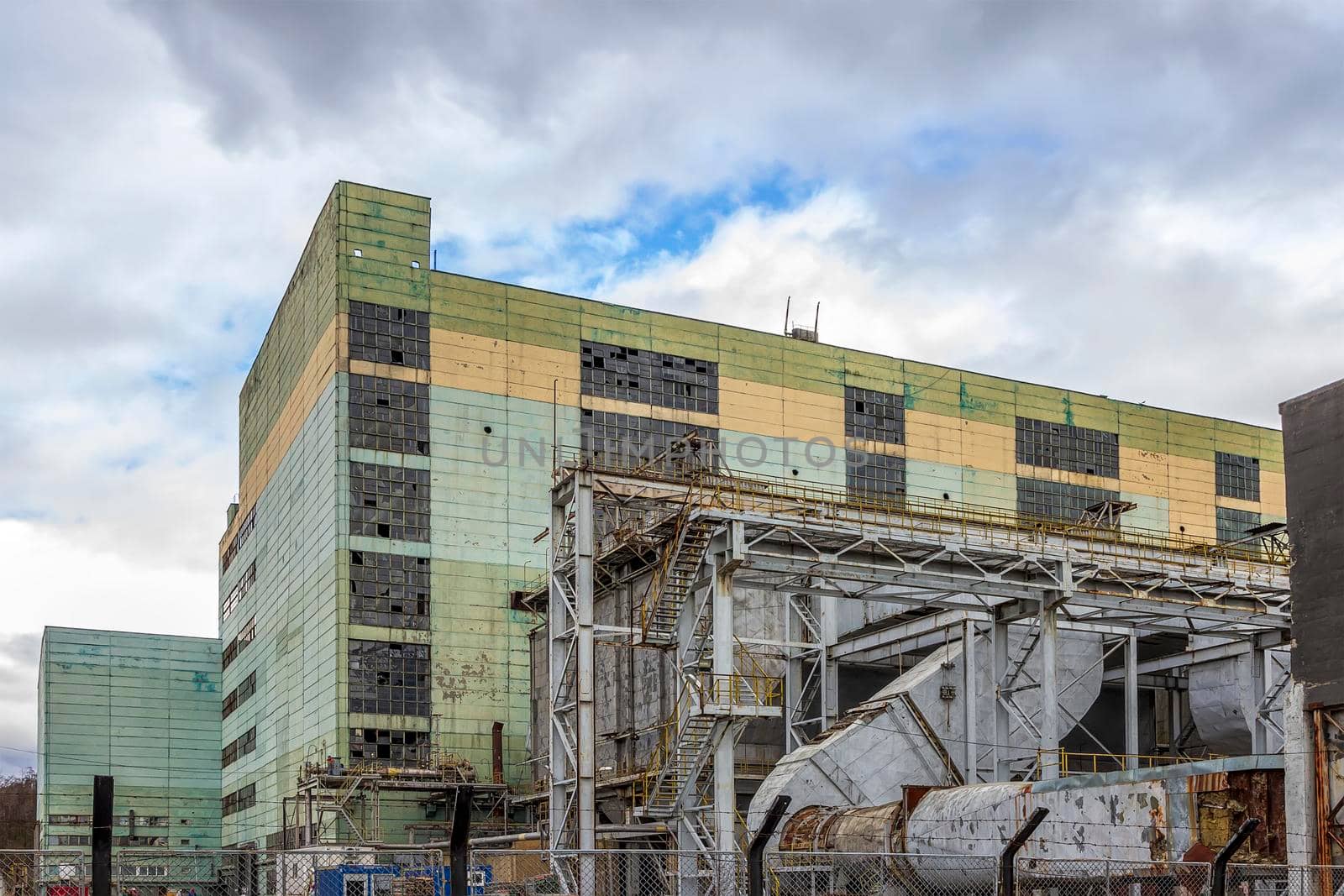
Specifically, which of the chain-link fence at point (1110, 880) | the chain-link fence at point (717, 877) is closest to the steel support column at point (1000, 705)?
the chain-link fence at point (717, 877)

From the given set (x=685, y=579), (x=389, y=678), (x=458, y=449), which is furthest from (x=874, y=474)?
(x=685, y=579)

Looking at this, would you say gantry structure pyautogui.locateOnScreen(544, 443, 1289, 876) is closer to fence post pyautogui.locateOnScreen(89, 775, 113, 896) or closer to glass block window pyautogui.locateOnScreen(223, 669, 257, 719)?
fence post pyautogui.locateOnScreen(89, 775, 113, 896)

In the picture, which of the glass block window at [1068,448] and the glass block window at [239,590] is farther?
the glass block window at [239,590]

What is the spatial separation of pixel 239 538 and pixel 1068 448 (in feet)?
Answer: 139

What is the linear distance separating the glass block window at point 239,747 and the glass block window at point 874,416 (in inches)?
1215

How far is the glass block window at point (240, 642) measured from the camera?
70.6m

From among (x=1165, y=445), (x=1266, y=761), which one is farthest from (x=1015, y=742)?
(x=1165, y=445)

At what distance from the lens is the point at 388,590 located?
53.8m

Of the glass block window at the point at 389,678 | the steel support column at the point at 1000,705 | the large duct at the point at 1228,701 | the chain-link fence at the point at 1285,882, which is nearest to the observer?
the chain-link fence at the point at 1285,882

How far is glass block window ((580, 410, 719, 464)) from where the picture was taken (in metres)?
58.2

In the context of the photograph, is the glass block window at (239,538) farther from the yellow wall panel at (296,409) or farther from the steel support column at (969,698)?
the steel support column at (969,698)

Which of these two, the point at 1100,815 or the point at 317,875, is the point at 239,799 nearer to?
the point at 1100,815

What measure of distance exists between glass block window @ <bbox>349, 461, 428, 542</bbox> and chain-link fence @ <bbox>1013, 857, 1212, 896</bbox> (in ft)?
106

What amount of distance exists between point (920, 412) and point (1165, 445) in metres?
14.8
